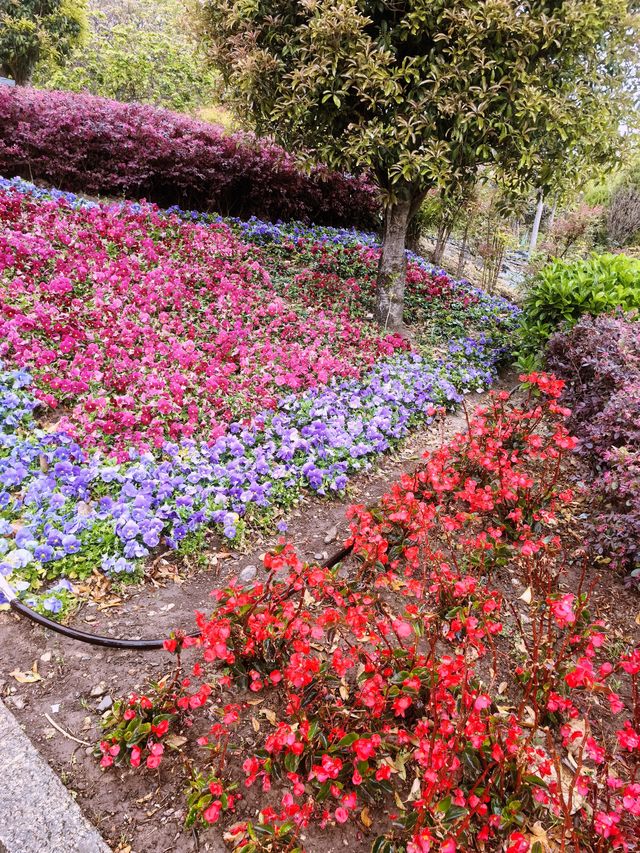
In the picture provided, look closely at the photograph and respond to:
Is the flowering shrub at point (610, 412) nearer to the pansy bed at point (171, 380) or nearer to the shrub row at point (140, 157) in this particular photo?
the pansy bed at point (171, 380)

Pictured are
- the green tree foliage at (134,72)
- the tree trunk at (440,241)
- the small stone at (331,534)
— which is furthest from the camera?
the green tree foliage at (134,72)

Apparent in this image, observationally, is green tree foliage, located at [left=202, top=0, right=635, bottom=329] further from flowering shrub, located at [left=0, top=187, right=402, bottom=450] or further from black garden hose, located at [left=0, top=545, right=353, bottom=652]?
black garden hose, located at [left=0, top=545, right=353, bottom=652]

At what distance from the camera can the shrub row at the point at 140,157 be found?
6.58m

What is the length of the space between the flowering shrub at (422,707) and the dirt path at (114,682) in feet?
0.69

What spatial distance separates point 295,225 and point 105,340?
490cm

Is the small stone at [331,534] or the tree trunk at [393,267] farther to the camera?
the tree trunk at [393,267]

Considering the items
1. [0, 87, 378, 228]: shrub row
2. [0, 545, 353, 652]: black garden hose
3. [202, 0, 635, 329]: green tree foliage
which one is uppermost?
[202, 0, 635, 329]: green tree foliage

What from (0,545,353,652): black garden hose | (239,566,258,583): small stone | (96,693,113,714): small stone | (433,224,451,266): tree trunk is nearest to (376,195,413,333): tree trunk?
(239,566,258,583): small stone

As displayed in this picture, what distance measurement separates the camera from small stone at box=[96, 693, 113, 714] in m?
2.01

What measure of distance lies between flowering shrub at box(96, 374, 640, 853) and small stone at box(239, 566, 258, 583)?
136 millimetres

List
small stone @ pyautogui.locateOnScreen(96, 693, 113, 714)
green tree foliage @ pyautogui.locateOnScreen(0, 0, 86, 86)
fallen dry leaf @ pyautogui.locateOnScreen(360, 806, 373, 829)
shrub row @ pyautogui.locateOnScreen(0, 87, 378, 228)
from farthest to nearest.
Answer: green tree foliage @ pyautogui.locateOnScreen(0, 0, 86, 86), shrub row @ pyautogui.locateOnScreen(0, 87, 378, 228), small stone @ pyautogui.locateOnScreen(96, 693, 113, 714), fallen dry leaf @ pyautogui.locateOnScreen(360, 806, 373, 829)

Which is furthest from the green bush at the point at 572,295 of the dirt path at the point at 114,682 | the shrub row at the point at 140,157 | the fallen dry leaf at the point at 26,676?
the fallen dry leaf at the point at 26,676

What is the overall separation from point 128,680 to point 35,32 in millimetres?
14933

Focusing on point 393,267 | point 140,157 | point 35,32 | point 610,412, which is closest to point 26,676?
point 610,412
